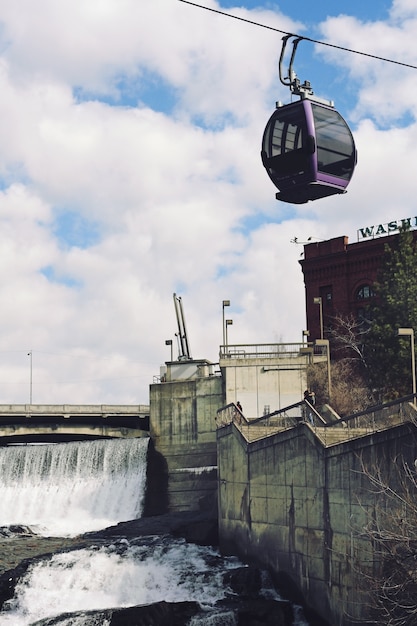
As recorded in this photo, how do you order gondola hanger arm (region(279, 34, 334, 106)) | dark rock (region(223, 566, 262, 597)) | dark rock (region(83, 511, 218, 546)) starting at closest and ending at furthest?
gondola hanger arm (region(279, 34, 334, 106)), dark rock (region(223, 566, 262, 597)), dark rock (region(83, 511, 218, 546))

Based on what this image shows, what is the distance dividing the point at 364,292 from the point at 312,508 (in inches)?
1758

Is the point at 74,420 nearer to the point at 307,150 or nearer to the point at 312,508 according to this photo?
the point at 312,508

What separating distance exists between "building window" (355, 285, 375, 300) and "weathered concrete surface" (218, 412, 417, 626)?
35532mm

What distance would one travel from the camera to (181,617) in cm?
3616

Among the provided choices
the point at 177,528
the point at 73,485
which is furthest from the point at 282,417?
the point at 73,485

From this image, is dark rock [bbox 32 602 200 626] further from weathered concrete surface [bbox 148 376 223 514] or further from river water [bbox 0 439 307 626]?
weathered concrete surface [bbox 148 376 223 514]

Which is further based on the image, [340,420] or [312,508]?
[312,508]

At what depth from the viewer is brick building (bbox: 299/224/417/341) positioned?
7875 centimetres

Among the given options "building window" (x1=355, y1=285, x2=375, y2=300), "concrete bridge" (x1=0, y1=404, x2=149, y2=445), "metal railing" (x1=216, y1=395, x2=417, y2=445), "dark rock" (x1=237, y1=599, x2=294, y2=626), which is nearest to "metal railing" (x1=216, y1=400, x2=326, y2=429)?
"metal railing" (x1=216, y1=395, x2=417, y2=445)

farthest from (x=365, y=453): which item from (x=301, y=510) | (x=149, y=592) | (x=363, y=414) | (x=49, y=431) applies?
(x=49, y=431)

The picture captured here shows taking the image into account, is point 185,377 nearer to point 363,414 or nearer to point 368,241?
point 368,241

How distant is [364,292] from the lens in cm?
7925

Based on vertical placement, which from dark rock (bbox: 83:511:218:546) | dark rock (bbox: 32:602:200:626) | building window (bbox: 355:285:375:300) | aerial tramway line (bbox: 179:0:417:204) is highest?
building window (bbox: 355:285:375:300)

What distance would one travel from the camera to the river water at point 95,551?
4103cm
